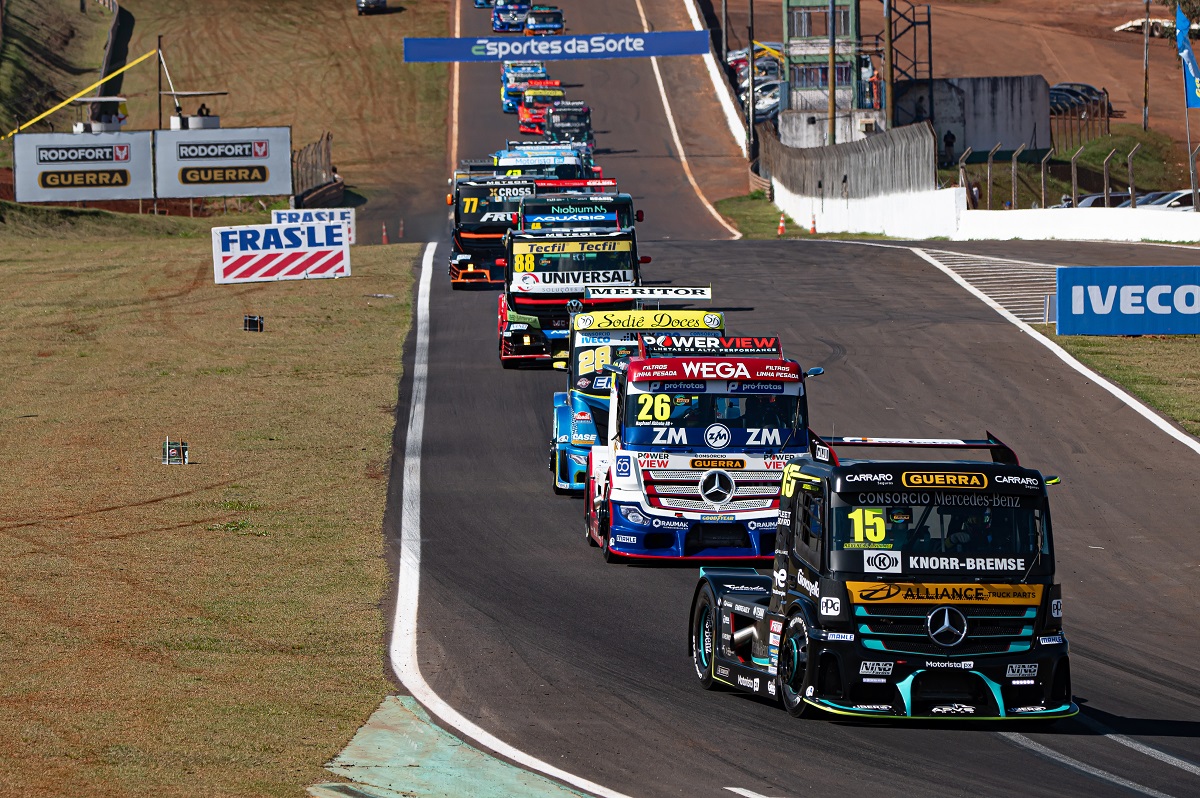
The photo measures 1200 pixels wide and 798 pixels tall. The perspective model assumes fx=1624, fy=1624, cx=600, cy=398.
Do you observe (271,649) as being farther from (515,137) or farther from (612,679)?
(515,137)

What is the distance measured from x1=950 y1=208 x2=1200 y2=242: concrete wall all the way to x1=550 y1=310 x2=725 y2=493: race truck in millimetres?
24085

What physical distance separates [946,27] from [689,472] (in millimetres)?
91401

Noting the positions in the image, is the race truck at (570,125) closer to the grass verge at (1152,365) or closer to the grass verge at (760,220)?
the grass verge at (760,220)

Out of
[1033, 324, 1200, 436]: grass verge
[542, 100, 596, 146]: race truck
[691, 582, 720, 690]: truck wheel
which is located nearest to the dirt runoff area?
[542, 100, 596, 146]: race truck

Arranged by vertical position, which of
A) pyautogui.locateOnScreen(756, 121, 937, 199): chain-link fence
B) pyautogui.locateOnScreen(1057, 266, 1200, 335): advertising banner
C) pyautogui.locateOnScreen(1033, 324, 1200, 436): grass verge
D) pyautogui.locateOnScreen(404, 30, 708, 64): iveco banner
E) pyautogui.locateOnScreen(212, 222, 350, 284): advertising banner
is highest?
pyautogui.locateOnScreen(404, 30, 708, 64): iveco banner

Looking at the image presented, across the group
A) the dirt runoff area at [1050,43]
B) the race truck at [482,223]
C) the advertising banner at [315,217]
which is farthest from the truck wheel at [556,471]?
the dirt runoff area at [1050,43]

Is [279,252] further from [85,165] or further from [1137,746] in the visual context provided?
[1137,746]

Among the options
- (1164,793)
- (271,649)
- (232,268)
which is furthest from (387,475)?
(232,268)

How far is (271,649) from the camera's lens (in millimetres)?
14656

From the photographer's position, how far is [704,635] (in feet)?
45.1

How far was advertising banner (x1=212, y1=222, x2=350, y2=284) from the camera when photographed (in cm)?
4366

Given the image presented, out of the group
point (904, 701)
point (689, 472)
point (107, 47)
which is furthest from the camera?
point (107, 47)

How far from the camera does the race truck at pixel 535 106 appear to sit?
73688 millimetres

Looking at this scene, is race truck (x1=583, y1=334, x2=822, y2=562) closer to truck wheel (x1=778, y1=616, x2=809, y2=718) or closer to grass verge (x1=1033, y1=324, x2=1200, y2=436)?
truck wheel (x1=778, y1=616, x2=809, y2=718)
